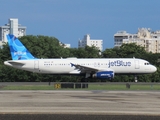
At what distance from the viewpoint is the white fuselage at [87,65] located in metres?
60.1

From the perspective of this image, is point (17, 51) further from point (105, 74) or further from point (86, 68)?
point (105, 74)

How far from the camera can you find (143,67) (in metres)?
60.1

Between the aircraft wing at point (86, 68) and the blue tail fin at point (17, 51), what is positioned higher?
the blue tail fin at point (17, 51)

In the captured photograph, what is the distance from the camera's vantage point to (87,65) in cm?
6119

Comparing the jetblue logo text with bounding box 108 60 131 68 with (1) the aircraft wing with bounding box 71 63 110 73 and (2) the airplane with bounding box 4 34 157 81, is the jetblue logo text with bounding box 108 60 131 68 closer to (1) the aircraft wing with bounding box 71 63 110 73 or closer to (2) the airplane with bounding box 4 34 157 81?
(2) the airplane with bounding box 4 34 157 81

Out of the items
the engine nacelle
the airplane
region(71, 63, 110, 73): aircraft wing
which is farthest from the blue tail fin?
the engine nacelle

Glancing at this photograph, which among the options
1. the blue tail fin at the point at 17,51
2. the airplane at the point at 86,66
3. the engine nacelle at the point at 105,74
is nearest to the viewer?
the engine nacelle at the point at 105,74

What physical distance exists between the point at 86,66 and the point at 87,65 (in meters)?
0.84

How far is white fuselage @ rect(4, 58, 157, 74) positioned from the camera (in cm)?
6006

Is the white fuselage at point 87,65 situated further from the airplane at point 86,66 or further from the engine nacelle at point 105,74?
the engine nacelle at point 105,74

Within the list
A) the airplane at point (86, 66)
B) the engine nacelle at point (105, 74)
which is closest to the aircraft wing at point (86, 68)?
the airplane at point (86, 66)

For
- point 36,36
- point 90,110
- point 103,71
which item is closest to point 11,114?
point 90,110

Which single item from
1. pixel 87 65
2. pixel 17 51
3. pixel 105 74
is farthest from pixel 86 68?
pixel 17 51

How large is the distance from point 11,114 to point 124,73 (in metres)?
38.8
